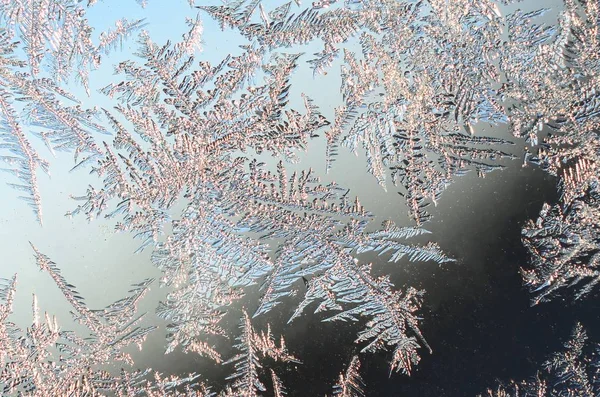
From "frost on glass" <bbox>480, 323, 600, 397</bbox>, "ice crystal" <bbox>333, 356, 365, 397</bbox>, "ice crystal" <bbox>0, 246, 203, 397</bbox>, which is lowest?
"frost on glass" <bbox>480, 323, 600, 397</bbox>

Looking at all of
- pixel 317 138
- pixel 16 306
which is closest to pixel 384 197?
pixel 317 138

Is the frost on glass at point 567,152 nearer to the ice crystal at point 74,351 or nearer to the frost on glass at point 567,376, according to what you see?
the frost on glass at point 567,376

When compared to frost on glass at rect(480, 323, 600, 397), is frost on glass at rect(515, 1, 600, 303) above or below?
above

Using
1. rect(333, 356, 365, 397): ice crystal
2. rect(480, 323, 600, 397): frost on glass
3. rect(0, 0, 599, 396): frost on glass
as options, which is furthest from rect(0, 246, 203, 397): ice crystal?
rect(480, 323, 600, 397): frost on glass

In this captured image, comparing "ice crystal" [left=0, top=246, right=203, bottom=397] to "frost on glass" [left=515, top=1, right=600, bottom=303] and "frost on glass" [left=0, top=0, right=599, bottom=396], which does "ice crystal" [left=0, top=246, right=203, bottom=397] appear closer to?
"frost on glass" [left=0, top=0, right=599, bottom=396]

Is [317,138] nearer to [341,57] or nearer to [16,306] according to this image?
[341,57]

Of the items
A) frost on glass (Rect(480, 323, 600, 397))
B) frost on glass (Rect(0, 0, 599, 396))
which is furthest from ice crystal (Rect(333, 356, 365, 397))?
frost on glass (Rect(480, 323, 600, 397))

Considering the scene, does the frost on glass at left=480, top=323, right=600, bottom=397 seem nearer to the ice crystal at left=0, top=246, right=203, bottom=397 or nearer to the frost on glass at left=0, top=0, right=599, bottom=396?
the frost on glass at left=0, top=0, right=599, bottom=396

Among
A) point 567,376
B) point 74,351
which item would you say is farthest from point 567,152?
point 74,351
